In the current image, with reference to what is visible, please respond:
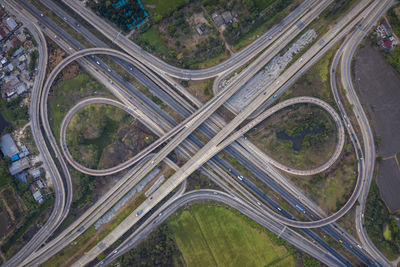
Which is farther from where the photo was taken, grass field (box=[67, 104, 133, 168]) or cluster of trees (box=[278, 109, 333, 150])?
grass field (box=[67, 104, 133, 168])

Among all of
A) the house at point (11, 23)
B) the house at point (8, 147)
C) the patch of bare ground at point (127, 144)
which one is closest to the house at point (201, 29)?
the patch of bare ground at point (127, 144)

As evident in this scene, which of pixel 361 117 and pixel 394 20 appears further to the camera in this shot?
pixel 361 117

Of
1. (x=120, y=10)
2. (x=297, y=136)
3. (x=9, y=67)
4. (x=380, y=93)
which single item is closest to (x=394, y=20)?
(x=380, y=93)

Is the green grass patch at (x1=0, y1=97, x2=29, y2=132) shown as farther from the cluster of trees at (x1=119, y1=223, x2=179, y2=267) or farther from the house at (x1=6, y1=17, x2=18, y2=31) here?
the cluster of trees at (x1=119, y1=223, x2=179, y2=267)

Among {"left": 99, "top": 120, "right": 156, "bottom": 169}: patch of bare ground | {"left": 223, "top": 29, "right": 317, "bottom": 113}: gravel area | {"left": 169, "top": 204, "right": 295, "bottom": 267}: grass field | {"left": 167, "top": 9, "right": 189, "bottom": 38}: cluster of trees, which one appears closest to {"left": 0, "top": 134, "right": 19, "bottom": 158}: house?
{"left": 99, "top": 120, "right": 156, "bottom": 169}: patch of bare ground

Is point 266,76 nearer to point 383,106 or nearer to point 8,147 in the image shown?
point 383,106

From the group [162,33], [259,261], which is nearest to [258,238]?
[259,261]
